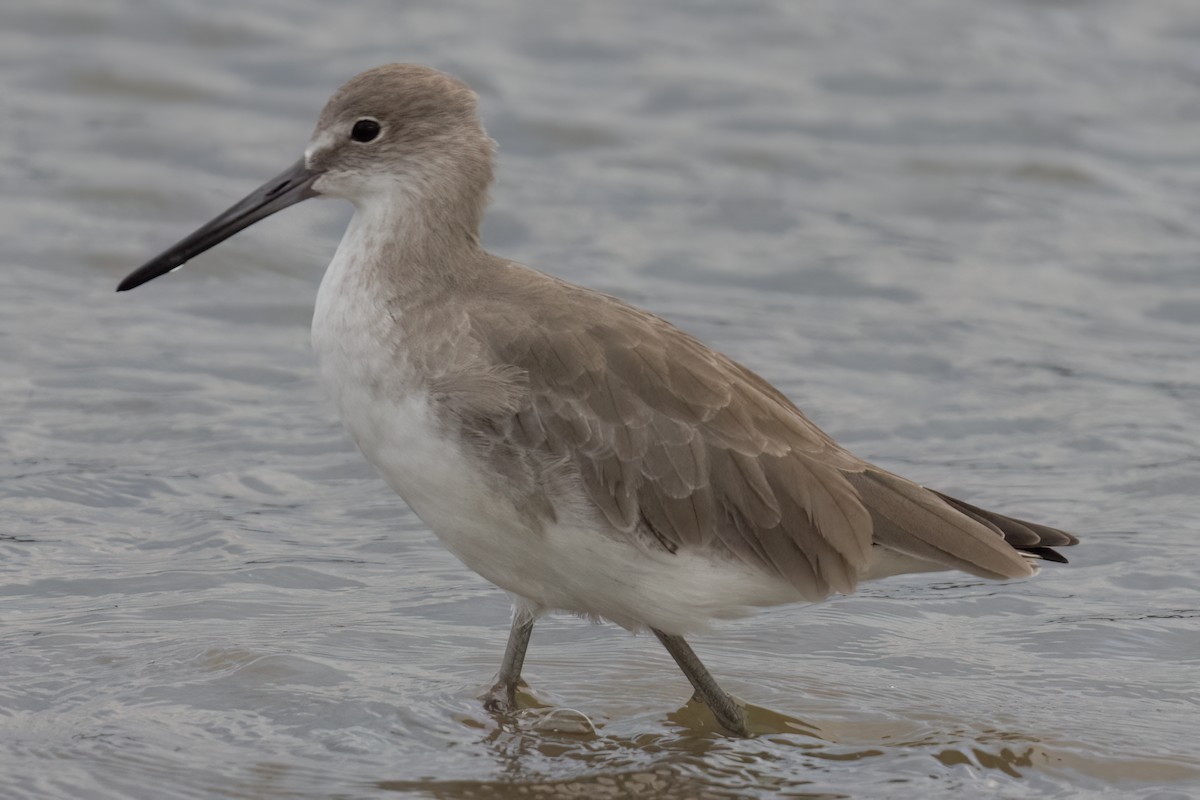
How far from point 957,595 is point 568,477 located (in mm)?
2863

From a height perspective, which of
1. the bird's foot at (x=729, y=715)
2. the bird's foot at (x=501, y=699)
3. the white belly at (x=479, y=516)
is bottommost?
the bird's foot at (x=501, y=699)

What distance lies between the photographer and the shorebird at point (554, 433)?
22.0 feet

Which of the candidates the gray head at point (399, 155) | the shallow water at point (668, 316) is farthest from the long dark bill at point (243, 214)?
the shallow water at point (668, 316)

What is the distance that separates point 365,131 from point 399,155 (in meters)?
0.16

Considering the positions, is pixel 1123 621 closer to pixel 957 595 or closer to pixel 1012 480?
pixel 957 595

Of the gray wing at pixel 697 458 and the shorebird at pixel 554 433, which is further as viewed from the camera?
the gray wing at pixel 697 458

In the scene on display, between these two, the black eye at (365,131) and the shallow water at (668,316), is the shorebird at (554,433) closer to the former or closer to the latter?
the black eye at (365,131)

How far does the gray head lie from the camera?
7.25m

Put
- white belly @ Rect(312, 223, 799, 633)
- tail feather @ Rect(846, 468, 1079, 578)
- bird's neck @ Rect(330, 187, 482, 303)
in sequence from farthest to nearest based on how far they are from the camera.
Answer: tail feather @ Rect(846, 468, 1079, 578), bird's neck @ Rect(330, 187, 482, 303), white belly @ Rect(312, 223, 799, 633)

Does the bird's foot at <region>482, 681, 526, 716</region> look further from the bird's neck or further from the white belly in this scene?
the bird's neck

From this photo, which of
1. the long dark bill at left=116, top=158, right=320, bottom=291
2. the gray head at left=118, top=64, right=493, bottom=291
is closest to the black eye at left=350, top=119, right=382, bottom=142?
the gray head at left=118, top=64, right=493, bottom=291

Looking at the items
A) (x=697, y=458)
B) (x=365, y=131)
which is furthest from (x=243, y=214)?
(x=697, y=458)

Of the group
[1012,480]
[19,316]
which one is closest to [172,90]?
[19,316]

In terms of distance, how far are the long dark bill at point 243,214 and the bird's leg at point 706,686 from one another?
86.5 inches
